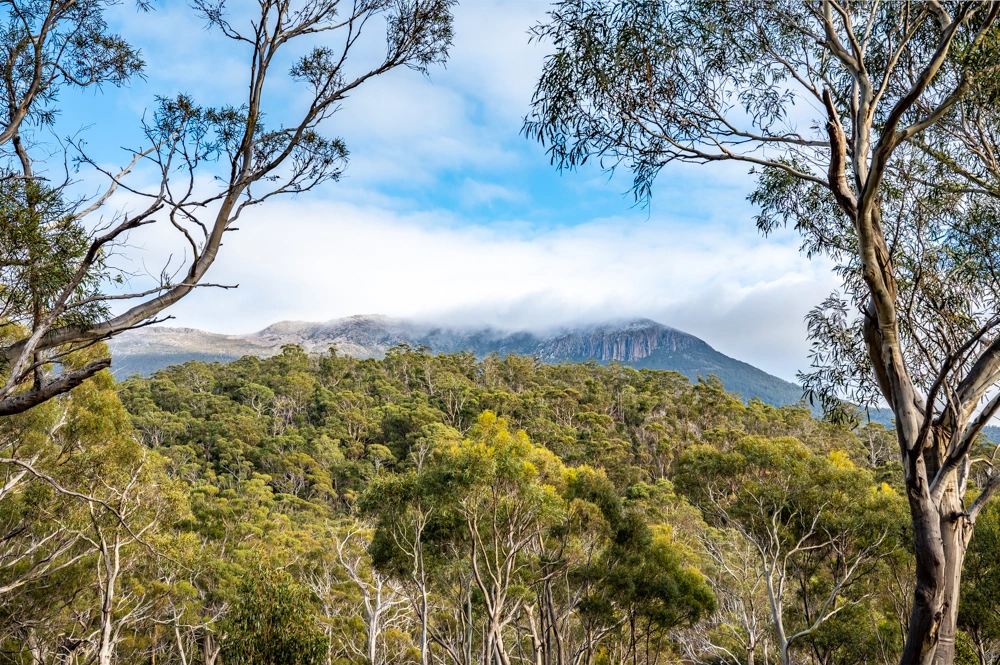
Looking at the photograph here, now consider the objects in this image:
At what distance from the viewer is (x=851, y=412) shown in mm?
6000

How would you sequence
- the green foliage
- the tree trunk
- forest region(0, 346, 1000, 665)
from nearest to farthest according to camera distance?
1. the tree trunk
2. the green foliage
3. forest region(0, 346, 1000, 665)

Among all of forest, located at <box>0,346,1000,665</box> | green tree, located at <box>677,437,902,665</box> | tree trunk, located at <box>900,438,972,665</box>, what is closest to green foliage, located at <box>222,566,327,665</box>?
forest, located at <box>0,346,1000,665</box>

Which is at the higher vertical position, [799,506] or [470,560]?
[799,506]

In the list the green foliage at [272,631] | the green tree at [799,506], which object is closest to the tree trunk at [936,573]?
the green foliage at [272,631]

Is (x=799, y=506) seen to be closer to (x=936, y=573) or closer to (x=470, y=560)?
(x=470, y=560)

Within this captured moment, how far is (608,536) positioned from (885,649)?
7.02 metres

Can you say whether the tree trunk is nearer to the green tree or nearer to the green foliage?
the green foliage

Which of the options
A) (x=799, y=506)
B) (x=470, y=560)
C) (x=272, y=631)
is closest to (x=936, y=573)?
(x=272, y=631)

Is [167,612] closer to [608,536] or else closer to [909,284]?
[608,536]

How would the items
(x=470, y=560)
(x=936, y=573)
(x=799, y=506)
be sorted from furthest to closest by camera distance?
(x=799, y=506) → (x=470, y=560) → (x=936, y=573)

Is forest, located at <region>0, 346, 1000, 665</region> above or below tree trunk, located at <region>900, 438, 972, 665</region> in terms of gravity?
below

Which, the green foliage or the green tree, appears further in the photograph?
the green tree

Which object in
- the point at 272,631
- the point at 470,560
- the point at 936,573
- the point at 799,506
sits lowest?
the point at 272,631

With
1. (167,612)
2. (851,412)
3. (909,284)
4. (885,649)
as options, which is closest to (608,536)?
(885,649)
